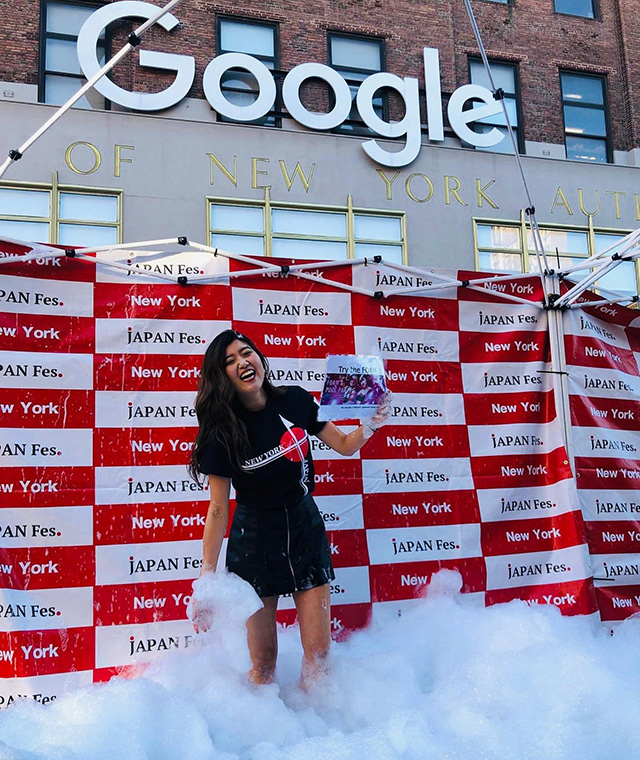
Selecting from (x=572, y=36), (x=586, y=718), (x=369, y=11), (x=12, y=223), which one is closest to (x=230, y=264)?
(x=586, y=718)

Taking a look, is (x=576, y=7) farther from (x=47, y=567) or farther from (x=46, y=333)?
(x=47, y=567)

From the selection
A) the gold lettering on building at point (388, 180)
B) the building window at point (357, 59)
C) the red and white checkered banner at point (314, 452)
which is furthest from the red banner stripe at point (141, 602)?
the building window at point (357, 59)

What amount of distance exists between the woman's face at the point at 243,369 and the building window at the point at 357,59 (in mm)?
10810

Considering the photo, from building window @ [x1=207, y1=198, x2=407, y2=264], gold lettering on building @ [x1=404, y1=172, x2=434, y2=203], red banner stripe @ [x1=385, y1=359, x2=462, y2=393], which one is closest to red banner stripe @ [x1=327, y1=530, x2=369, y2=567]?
red banner stripe @ [x1=385, y1=359, x2=462, y2=393]

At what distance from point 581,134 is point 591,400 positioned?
11.0 meters

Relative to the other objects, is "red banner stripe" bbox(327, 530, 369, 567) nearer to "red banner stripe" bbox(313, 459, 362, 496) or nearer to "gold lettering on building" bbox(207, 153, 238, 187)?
"red banner stripe" bbox(313, 459, 362, 496)

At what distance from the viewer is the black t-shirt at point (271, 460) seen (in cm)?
327

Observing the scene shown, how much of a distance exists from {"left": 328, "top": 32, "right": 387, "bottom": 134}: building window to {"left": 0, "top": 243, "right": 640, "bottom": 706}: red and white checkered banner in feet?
30.4

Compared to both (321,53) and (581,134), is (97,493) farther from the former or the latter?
(581,134)

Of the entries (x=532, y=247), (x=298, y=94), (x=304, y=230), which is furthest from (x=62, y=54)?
(x=532, y=247)

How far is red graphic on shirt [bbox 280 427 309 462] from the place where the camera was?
3338 millimetres

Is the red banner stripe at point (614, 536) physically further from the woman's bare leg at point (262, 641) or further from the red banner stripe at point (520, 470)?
the woman's bare leg at point (262, 641)

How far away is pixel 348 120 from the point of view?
12.9 m

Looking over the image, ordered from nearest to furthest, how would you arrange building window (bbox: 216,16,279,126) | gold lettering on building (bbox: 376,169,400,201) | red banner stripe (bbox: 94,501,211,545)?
red banner stripe (bbox: 94,501,211,545)
building window (bbox: 216,16,279,126)
gold lettering on building (bbox: 376,169,400,201)
